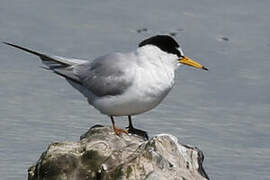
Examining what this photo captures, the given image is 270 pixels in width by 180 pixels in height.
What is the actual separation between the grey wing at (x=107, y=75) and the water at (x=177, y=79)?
837mm

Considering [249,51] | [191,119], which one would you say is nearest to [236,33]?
[249,51]

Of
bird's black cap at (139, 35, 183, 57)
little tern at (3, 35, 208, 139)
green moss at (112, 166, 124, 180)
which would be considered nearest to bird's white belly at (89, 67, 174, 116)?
little tern at (3, 35, 208, 139)

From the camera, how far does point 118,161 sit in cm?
709

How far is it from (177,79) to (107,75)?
2161mm

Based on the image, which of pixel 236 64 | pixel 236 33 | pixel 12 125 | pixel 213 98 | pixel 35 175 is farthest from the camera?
pixel 236 33

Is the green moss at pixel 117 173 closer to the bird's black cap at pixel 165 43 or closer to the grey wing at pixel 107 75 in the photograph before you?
the grey wing at pixel 107 75

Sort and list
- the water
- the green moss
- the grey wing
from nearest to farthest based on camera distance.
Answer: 1. the green moss
2. the grey wing
3. the water

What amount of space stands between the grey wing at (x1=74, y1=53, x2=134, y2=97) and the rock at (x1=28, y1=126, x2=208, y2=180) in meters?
0.57

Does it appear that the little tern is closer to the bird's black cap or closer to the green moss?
the bird's black cap

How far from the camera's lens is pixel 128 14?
11.5m

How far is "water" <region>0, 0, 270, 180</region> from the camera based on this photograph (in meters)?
8.82

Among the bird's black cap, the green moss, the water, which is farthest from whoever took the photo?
the water

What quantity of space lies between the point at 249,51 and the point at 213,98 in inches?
48.0

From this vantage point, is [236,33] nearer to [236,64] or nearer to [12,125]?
[236,64]
